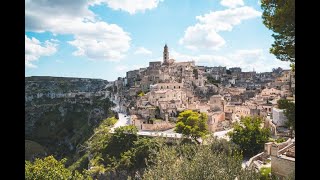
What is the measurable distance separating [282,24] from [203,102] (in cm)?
3757

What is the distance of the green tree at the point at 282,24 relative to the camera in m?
6.45

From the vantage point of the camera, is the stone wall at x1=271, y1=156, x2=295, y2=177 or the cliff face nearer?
the stone wall at x1=271, y1=156, x2=295, y2=177

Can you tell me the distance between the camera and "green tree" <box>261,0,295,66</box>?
645 centimetres

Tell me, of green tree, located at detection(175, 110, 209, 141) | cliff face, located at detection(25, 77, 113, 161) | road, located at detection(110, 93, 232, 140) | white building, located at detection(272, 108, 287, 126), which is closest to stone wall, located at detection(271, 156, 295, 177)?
road, located at detection(110, 93, 232, 140)

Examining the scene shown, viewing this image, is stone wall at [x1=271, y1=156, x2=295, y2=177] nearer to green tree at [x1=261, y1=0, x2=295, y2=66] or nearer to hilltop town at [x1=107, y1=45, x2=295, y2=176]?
hilltop town at [x1=107, y1=45, x2=295, y2=176]

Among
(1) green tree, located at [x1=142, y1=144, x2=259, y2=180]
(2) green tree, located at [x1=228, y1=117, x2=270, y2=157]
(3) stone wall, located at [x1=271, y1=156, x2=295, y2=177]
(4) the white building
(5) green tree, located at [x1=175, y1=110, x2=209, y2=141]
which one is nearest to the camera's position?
(1) green tree, located at [x1=142, y1=144, x2=259, y2=180]

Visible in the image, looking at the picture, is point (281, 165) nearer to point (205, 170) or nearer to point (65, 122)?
point (205, 170)

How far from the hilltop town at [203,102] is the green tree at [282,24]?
6.24 metres

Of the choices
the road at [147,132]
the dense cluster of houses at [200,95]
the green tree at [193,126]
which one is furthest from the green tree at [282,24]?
the green tree at [193,126]

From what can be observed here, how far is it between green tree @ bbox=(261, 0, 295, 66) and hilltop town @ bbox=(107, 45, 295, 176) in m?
6.24
